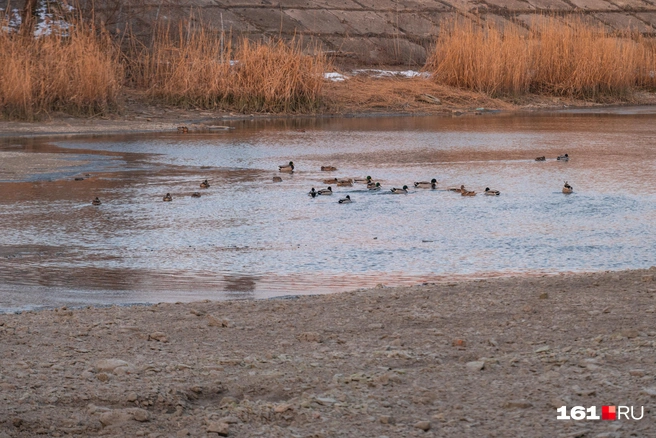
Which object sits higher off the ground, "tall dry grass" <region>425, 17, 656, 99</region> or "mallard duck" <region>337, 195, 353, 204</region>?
"tall dry grass" <region>425, 17, 656, 99</region>

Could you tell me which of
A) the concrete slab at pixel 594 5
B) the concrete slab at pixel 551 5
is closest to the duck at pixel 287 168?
the concrete slab at pixel 551 5

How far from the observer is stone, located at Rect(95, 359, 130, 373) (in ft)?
13.4

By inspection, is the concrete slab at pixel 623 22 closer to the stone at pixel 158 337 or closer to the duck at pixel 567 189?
the duck at pixel 567 189

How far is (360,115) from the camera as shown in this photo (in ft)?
66.7

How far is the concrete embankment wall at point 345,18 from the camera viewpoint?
2355cm

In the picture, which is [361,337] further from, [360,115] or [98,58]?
[360,115]

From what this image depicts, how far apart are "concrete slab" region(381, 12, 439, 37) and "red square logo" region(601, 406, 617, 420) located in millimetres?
23640

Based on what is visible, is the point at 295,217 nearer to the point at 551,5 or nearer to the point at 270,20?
the point at 270,20

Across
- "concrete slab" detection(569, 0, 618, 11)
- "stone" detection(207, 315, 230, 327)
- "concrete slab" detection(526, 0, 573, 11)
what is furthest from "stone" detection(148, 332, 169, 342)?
"concrete slab" detection(569, 0, 618, 11)

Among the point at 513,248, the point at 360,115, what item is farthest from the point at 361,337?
the point at 360,115

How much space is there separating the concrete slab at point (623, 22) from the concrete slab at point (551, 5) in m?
1.03

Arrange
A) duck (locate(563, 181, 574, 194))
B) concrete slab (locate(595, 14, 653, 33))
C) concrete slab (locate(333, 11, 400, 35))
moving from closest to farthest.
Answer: duck (locate(563, 181, 574, 194)) < concrete slab (locate(333, 11, 400, 35)) < concrete slab (locate(595, 14, 653, 33))

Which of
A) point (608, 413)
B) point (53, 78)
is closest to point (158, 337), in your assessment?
point (608, 413)

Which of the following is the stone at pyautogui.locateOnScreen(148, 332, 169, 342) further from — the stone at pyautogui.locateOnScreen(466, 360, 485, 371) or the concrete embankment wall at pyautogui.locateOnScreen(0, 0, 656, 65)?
the concrete embankment wall at pyautogui.locateOnScreen(0, 0, 656, 65)
